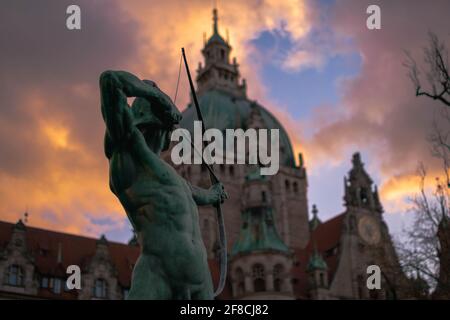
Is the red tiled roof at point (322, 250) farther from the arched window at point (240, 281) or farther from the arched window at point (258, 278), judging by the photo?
the arched window at point (240, 281)

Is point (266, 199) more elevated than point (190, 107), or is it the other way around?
point (190, 107)

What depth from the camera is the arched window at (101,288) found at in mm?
39219

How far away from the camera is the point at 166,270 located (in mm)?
5730

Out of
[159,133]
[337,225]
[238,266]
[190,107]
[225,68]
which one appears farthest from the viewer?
[225,68]

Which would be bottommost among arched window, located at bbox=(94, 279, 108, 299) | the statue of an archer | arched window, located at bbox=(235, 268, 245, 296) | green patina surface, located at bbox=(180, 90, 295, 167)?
the statue of an archer

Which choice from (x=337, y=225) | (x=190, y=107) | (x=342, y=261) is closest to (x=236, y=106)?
(x=190, y=107)

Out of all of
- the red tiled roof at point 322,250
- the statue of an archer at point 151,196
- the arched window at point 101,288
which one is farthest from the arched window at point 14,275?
the statue of an archer at point 151,196

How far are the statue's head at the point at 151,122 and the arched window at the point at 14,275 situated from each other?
32.7 m

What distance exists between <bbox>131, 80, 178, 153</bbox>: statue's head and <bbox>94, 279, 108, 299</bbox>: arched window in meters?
34.2

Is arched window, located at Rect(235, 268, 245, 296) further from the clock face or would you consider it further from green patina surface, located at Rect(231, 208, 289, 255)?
the clock face

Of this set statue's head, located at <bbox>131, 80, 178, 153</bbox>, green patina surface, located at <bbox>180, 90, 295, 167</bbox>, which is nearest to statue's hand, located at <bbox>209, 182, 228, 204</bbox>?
statue's head, located at <bbox>131, 80, 178, 153</bbox>

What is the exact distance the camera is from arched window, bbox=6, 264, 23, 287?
3666 centimetres
